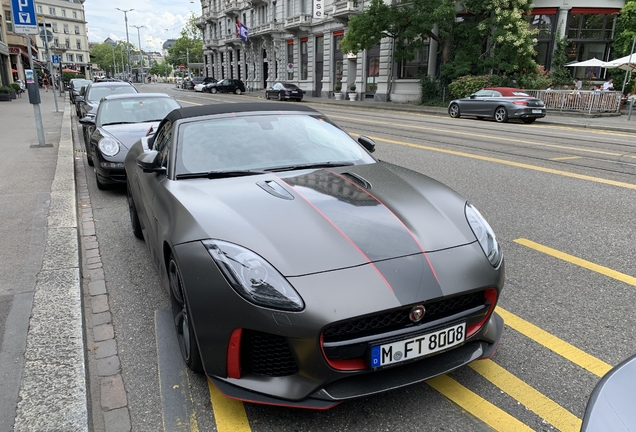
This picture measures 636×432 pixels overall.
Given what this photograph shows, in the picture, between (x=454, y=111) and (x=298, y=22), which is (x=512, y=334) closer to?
(x=454, y=111)

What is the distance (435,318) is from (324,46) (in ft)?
134

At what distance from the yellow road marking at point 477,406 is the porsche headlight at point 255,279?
1.05m

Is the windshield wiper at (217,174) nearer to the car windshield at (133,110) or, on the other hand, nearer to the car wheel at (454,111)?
the car windshield at (133,110)

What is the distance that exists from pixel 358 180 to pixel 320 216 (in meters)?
0.70

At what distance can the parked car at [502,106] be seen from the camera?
61.8 ft

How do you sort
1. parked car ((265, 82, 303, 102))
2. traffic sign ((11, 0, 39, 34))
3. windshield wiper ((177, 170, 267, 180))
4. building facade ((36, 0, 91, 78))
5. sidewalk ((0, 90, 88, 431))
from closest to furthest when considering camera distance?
sidewalk ((0, 90, 88, 431)) → windshield wiper ((177, 170, 267, 180)) → traffic sign ((11, 0, 39, 34)) → parked car ((265, 82, 303, 102)) → building facade ((36, 0, 91, 78))

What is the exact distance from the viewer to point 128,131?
7629 mm

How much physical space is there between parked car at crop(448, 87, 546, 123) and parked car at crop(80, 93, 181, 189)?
14587mm

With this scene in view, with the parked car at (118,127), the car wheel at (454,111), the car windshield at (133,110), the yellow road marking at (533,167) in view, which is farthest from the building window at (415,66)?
the parked car at (118,127)

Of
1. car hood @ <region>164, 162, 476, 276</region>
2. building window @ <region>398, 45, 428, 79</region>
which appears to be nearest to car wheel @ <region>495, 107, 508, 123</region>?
building window @ <region>398, 45, 428, 79</region>

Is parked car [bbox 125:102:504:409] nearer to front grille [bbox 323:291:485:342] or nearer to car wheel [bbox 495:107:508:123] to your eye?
front grille [bbox 323:291:485:342]

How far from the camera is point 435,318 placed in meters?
2.31

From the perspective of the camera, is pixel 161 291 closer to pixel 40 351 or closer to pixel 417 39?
pixel 40 351

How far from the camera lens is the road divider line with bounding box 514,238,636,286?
13.0 ft
